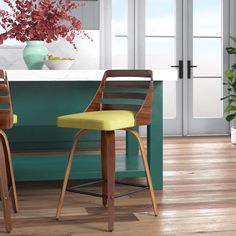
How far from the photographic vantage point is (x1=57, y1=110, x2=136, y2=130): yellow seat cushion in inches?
110

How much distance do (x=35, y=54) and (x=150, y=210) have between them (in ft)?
4.42

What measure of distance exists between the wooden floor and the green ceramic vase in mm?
889

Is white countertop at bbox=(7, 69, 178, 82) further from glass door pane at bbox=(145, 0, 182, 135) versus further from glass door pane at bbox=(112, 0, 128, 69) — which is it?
glass door pane at bbox=(145, 0, 182, 135)

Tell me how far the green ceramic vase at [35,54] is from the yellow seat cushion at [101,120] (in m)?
0.89

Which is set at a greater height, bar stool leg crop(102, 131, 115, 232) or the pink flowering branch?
the pink flowering branch

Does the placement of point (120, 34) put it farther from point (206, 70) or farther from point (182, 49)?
point (206, 70)

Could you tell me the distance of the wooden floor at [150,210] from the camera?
2.86 m

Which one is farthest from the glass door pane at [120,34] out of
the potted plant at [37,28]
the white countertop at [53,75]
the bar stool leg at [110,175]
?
the bar stool leg at [110,175]

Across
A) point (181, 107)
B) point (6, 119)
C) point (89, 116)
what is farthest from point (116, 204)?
point (181, 107)

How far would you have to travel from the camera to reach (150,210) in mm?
3270

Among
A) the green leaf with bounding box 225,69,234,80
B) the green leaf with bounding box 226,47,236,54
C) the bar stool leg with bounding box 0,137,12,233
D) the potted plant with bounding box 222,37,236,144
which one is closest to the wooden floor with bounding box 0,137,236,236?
the bar stool leg with bounding box 0,137,12,233

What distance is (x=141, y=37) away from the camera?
728cm

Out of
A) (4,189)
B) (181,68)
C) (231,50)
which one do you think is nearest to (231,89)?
(231,50)

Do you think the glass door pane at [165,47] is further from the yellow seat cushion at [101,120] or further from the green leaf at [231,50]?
the yellow seat cushion at [101,120]
